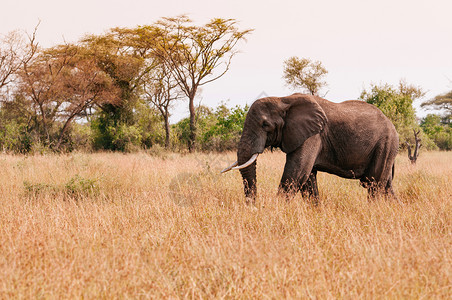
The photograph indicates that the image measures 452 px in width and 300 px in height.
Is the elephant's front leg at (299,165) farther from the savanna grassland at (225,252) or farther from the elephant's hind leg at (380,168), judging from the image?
the elephant's hind leg at (380,168)

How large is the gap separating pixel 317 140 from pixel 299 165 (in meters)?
0.52

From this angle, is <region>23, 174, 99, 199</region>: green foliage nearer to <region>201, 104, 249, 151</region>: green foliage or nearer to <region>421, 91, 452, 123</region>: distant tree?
<region>201, 104, 249, 151</region>: green foliage

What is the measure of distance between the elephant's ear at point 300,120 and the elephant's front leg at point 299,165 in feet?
0.28

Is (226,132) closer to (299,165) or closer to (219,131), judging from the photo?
(219,131)

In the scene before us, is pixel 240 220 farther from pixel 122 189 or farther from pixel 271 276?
pixel 122 189

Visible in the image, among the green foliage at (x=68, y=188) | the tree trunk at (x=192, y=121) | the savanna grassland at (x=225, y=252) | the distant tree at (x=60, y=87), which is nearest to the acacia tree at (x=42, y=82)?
the distant tree at (x=60, y=87)

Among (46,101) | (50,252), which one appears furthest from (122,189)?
(46,101)

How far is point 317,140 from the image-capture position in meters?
5.60

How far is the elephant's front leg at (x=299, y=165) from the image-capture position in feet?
17.6

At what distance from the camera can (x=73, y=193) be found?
7.04m

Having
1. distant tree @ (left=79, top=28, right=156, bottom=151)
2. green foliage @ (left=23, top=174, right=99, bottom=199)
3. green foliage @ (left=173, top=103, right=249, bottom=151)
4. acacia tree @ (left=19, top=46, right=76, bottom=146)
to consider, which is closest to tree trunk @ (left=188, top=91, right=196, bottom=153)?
green foliage @ (left=173, top=103, right=249, bottom=151)

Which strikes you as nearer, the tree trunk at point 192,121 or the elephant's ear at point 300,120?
the elephant's ear at point 300,120

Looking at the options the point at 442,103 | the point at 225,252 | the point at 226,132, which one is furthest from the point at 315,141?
the point at 442,103

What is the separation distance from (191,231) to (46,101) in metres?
20.4
